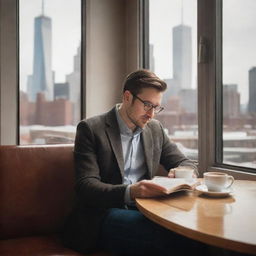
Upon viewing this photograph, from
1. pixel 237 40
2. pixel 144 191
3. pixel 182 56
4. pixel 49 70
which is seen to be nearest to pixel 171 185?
pixel 144 191

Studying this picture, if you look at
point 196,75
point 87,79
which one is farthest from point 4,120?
point 196,75

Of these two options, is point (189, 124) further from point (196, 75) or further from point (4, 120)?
point (4, 120)

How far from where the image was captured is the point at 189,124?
7.93 feet

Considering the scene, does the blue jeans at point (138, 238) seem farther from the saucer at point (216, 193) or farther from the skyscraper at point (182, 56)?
the skyscraper at point (182, 56)

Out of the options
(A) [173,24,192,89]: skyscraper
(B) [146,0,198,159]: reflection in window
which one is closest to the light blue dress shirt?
(B) [146,0,198,159]: reflection in window

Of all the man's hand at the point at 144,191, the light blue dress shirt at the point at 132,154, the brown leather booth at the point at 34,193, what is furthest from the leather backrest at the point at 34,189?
the man's hand at the point at 144,191

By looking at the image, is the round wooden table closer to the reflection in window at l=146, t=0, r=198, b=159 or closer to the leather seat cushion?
the leather seat cushion

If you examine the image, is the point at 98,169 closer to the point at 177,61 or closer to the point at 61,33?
the point at 177,61

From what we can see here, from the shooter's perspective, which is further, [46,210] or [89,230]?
[46,210]

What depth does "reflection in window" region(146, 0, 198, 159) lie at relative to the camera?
2.36m

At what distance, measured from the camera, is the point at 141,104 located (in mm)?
1755

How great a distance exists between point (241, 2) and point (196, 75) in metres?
0.50

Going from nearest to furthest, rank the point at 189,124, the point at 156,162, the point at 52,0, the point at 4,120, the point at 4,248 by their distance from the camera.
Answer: the point at 4,248, the point at 156,162, the point at 189,124, the point at 4,120, the point at 52,0

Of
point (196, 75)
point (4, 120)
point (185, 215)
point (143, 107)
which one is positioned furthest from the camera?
point (4, 120)
